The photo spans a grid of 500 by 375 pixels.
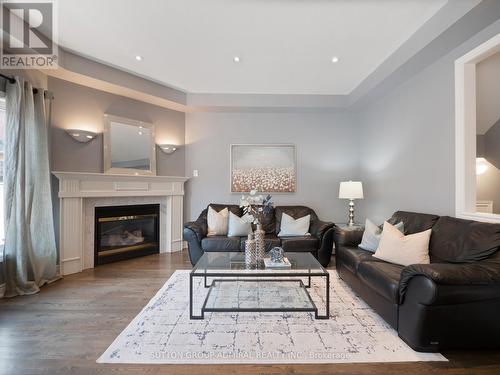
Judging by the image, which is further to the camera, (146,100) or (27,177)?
(146,100)

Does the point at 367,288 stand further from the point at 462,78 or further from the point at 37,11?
the point at 37,11

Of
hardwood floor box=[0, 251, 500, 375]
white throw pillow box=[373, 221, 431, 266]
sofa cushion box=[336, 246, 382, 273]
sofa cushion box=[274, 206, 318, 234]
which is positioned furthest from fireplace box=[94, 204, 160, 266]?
white throw pillow box=[373, 221, 431, 266]

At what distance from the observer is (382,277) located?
6.66ft

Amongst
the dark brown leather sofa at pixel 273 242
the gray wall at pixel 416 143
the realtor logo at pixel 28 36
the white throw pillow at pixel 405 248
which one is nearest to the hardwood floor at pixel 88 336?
the dark brown leather sofa at pixel 273 242

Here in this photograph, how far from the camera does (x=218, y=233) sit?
12.6ft

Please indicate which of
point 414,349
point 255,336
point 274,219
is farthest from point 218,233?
point 414,349

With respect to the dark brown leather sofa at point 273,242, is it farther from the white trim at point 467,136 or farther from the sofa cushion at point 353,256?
the white trim at point 467,136

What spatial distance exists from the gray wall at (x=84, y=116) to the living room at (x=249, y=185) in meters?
0.03

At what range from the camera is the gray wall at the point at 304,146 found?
460cm

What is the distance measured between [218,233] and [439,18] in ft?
11.9

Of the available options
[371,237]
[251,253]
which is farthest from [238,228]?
[371,237]

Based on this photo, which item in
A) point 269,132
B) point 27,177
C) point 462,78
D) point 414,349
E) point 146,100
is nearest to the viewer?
point 414,349

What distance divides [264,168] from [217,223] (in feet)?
4.66

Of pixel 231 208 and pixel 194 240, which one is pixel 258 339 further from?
pixel 231 208
